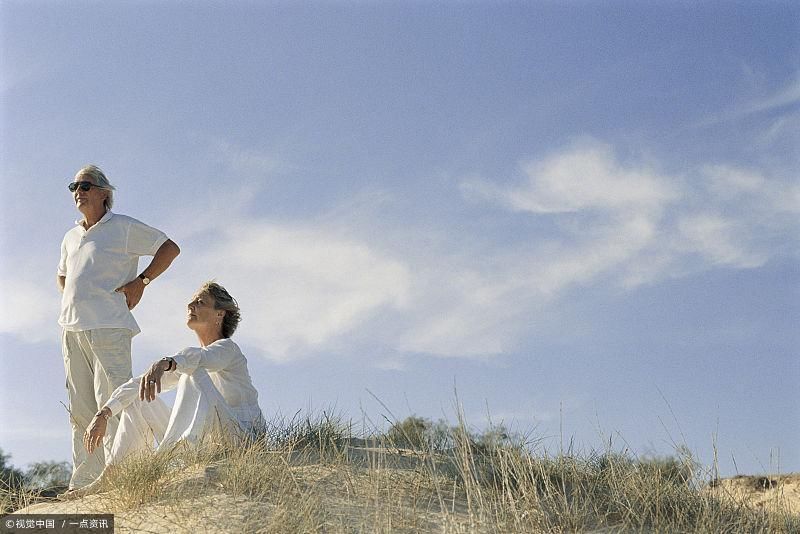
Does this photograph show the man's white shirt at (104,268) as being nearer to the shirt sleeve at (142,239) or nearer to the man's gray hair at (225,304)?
the shirt sleeve at (142,239)

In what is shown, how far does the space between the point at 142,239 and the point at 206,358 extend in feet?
5.74

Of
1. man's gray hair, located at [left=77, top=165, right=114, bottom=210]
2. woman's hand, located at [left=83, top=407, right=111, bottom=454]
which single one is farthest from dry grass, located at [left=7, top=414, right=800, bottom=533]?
man's gray hair, located at [left=77, top=165, right=114, bottom=210]

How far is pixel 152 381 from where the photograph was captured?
5.23 meters

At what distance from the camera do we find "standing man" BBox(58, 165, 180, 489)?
6.36m

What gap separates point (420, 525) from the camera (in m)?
4.56

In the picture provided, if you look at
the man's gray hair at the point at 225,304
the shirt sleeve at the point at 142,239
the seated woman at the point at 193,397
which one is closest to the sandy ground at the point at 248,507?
the seated woman at the point at 193,397

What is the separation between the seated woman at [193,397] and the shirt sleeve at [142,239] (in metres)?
0.97

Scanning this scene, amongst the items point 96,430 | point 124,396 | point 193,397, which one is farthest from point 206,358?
point 96,430

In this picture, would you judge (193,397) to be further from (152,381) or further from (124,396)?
(124,396)

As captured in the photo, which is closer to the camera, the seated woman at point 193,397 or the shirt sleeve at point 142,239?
the seated woman at point 193,397

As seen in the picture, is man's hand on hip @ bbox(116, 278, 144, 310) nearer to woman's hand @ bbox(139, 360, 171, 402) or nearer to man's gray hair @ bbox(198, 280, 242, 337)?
man's gray hair @ bbox(198, 280, 242, 337)

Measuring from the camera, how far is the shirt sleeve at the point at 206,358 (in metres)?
5.18

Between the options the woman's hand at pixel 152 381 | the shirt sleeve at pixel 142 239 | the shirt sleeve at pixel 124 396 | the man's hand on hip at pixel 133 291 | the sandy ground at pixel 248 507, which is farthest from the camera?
the shirt sleeve at pixel 142 239

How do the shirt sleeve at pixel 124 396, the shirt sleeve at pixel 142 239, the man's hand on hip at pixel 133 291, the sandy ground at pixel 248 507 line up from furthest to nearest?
the shirt sleeve at pixel 142 239 → the man's hand on hip at pixel 133 291 → the shirt sleeve at pixel 124 396 → the sandy ground at pixel 248 507
